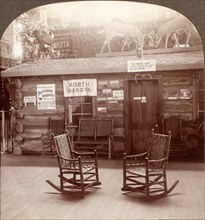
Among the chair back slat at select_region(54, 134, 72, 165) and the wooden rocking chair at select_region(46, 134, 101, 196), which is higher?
the chair back slat at select_region(54, 134, 72, 165)

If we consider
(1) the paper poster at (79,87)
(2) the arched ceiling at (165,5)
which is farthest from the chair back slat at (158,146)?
(2) the arched ceiling at (165,5)

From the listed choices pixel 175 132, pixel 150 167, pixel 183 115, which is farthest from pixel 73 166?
pixel 183 115

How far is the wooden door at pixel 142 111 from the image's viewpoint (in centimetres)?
395

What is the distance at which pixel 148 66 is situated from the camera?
3.53m

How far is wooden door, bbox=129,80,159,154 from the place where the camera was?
3945 millimetres

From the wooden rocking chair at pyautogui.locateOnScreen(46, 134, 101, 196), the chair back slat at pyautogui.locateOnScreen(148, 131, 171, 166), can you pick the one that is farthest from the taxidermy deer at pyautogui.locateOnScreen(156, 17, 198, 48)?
the wooden rocking chair at pyautogui.locateOnScreen(46, 134, 101, 196)

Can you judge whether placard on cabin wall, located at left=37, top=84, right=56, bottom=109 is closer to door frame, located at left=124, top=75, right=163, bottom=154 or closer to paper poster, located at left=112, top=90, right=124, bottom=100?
door frame, located at left=124, top=75, right=163, bottom=154

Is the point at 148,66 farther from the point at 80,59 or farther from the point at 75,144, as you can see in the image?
the point at 75,144

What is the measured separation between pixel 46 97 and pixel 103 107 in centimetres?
96

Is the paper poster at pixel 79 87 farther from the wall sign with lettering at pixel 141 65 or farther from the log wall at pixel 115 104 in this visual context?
the wall sign with lettering at pixel 141 65

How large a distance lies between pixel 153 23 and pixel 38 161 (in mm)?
1849

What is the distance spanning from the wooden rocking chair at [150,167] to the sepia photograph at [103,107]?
1cm

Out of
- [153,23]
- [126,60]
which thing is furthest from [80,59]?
[153,23]

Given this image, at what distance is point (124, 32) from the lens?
11.2 feet
